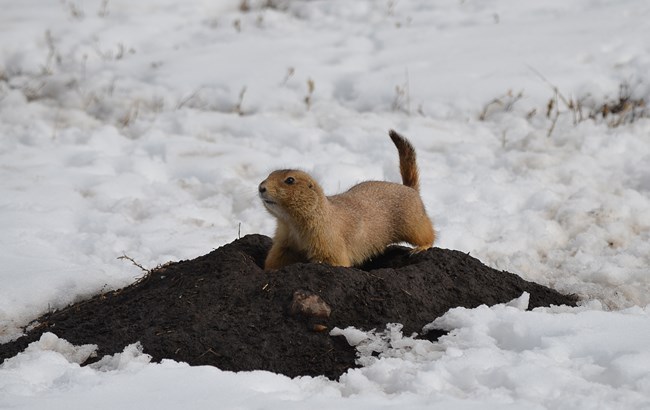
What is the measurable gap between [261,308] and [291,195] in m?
0.88

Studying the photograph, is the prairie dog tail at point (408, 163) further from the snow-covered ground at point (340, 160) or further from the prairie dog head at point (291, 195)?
the prairie dog head at point (291, 195)

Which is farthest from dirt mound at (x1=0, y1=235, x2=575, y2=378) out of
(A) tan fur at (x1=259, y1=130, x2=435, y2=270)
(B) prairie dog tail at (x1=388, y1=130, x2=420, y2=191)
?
(B) prairie dog tail at (x1=388, y1=130, x2=420, y2=191)

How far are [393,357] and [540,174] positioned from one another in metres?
4.06

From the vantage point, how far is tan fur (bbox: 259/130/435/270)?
16.1ft

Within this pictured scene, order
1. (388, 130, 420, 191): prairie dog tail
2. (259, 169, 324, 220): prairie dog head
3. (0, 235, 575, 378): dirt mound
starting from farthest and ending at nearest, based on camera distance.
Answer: (388, 130, 420, 191): prairie dog tail → (259, 169, 324, 220): prairie dog head → (0, 235, 575, 378): dirt mound

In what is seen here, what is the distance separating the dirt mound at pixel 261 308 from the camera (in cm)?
394

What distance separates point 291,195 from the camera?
4879mm

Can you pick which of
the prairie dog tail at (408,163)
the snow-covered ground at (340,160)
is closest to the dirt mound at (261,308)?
the snow-covered ground at (340,160)

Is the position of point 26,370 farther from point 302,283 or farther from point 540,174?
point 540,174

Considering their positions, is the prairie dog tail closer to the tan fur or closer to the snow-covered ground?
the tan fur

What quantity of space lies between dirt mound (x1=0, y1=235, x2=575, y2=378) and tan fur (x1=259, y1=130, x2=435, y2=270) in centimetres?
29

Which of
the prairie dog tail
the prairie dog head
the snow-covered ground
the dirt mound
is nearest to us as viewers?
the snow-covered ground

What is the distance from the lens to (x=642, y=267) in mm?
5973

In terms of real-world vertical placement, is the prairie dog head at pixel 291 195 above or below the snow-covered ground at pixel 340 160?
above
